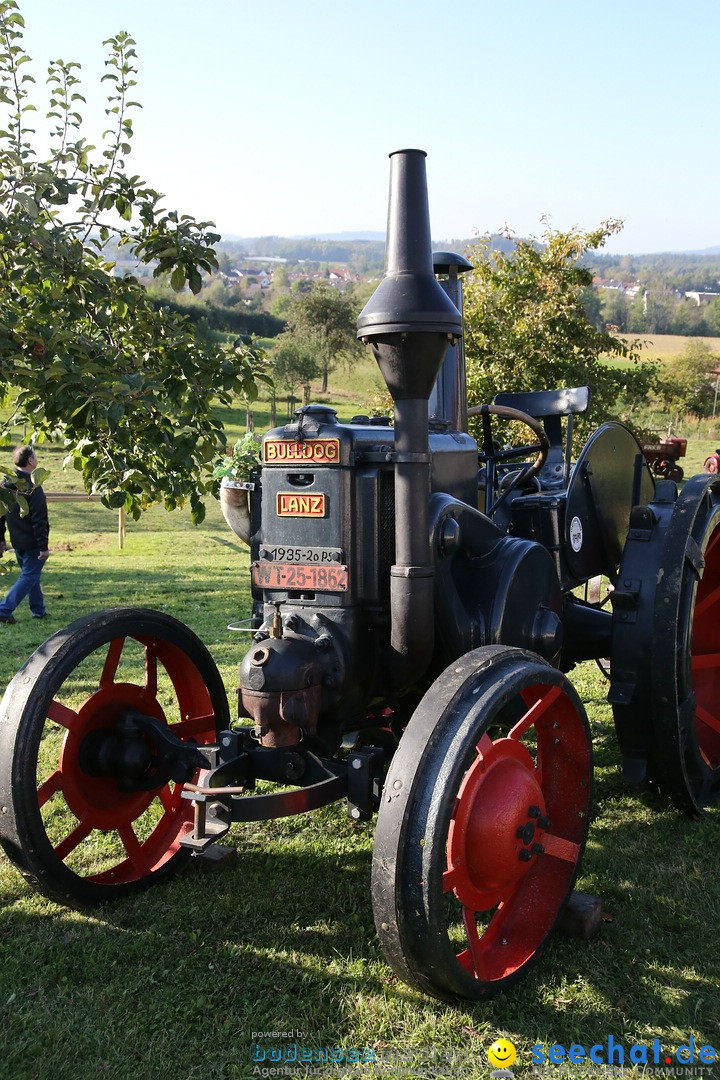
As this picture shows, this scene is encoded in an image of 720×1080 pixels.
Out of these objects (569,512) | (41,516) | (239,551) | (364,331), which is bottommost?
(239,551)

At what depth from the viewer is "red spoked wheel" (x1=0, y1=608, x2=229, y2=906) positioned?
274 cm

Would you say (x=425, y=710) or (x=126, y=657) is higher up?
(x=425, y=710)

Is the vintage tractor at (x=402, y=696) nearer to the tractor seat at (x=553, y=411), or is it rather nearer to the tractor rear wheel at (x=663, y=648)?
the tractor rear wheel at (x=663, y=648)

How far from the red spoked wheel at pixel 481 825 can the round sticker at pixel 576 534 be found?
120cm

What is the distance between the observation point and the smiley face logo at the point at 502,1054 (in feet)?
7.59

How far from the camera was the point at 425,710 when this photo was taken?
2398 mm

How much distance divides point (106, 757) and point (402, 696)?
3.27ft

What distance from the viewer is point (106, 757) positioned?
3.08 meters

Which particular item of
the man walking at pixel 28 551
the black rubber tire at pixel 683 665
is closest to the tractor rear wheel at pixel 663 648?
the black rubber tire at pixel 683 665

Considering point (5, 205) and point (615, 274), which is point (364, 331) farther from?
point (615, 274)

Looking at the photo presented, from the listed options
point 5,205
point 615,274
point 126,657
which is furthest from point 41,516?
point 615,274

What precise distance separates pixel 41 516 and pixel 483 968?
668 cm

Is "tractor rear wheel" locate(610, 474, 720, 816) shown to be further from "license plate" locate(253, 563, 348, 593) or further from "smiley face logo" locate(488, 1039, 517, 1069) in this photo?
"smiley face logo" locate(488, 1039, 517, 1069)

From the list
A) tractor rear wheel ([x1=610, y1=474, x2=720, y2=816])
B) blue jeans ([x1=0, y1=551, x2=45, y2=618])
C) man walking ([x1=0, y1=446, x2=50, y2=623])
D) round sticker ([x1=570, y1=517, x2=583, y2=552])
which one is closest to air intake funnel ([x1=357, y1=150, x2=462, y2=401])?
tractor rear wheel ([x1=610, y1=474, x2=720, y2=816])
